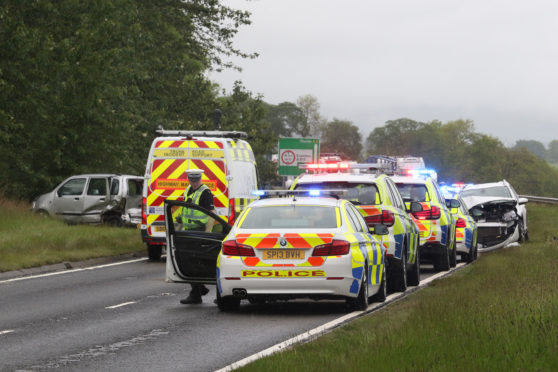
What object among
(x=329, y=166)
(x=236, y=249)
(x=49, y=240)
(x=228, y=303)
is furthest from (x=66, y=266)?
(x=236, y=249)

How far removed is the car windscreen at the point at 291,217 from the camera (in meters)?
14.3

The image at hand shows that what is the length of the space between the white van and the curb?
1203 millimetres

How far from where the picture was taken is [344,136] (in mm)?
184250

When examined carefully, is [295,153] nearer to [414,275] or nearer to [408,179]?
[408,179]

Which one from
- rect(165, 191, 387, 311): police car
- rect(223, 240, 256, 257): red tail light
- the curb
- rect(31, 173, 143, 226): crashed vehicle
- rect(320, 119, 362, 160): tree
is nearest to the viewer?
rect(165, 191, 387, 311): police car

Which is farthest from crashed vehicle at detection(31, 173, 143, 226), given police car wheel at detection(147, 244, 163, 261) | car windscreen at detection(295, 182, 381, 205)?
car windscreen at detection(295, 182, 381, 205)

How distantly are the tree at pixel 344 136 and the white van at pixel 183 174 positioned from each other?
152 m

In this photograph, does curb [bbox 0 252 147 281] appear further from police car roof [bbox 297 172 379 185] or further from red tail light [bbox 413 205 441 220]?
red tail light [bbox 413 205 441 220]

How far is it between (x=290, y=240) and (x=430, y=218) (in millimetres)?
8560

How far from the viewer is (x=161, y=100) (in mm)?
46188

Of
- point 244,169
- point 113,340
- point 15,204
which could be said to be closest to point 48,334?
point 113,340

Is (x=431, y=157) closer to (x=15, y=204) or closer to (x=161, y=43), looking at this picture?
(x=161, y=43)

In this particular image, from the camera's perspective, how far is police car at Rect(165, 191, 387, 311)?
1385cm

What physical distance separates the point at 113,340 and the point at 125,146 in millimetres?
26341
